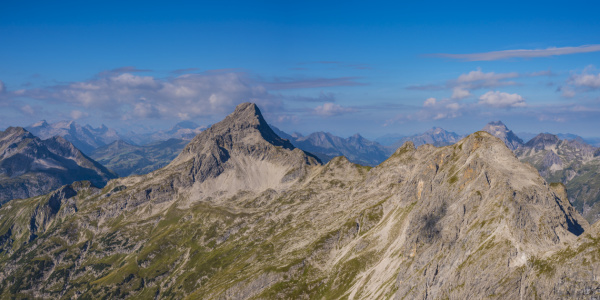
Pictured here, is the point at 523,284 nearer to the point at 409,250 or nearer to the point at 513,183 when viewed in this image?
the point at 513,183

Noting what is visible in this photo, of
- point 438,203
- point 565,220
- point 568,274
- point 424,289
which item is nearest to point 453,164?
point 438,203

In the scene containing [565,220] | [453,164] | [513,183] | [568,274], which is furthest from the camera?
[453,164]

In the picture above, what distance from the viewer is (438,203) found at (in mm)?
177875

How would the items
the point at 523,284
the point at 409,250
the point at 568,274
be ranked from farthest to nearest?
the point at 409,250 → the point at 523,284 → the point at 568,274

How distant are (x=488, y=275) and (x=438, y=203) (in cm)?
5669

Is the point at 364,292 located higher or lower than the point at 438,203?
lower

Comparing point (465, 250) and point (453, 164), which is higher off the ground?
point (453, 164)

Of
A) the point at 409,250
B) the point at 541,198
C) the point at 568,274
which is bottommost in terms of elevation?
the point at 409,250

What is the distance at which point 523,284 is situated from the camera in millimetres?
116062

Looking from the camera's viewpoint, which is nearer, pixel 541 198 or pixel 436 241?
pixel 541 198

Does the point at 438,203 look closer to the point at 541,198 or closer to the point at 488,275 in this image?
the point at 541,198

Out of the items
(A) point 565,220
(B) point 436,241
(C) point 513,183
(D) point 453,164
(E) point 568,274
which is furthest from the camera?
(D) point 453,164

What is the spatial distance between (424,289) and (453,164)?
78133 mm

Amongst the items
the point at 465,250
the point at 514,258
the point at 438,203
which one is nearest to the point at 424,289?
the point at 465,250
